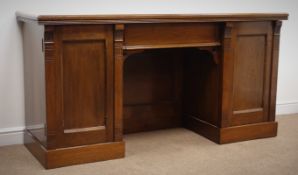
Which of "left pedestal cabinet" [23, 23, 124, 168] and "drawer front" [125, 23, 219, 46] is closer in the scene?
"left pedestal cabinet" [23, 23, 124, 168]

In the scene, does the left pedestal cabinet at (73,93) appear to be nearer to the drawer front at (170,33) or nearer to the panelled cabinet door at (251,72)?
the drawer front at (170,33)

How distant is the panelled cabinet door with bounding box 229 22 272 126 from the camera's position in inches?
122

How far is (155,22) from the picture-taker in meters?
2.77

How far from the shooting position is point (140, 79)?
335cm

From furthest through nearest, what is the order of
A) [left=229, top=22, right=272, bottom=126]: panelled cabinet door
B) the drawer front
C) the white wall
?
[left=229, top=22, right=272, bottom=126]: panelled cabinet door < the white wall < the drawer front

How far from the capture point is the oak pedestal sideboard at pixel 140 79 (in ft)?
8.58

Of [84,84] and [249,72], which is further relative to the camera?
[249,72]

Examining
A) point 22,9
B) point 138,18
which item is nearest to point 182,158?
point 138,18

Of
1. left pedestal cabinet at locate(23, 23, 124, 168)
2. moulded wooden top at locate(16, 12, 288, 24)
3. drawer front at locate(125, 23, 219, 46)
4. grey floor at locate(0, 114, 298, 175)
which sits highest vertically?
moulded wooden top at locate(16, 12, 288, 24)

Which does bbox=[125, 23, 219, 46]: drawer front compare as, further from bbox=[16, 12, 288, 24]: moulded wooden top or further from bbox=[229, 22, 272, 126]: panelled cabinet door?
bbox=[229, 22, 272, 126]: panelled cabinet door

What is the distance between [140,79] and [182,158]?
0.74 m

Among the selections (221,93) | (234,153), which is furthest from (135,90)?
(234,153)

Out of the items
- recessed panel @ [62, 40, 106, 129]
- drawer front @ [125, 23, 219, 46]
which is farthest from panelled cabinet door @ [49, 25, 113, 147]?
drawer front @ [125, 23, 219, 46]

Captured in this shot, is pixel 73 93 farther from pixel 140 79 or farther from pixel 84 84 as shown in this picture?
pixel 140 79
